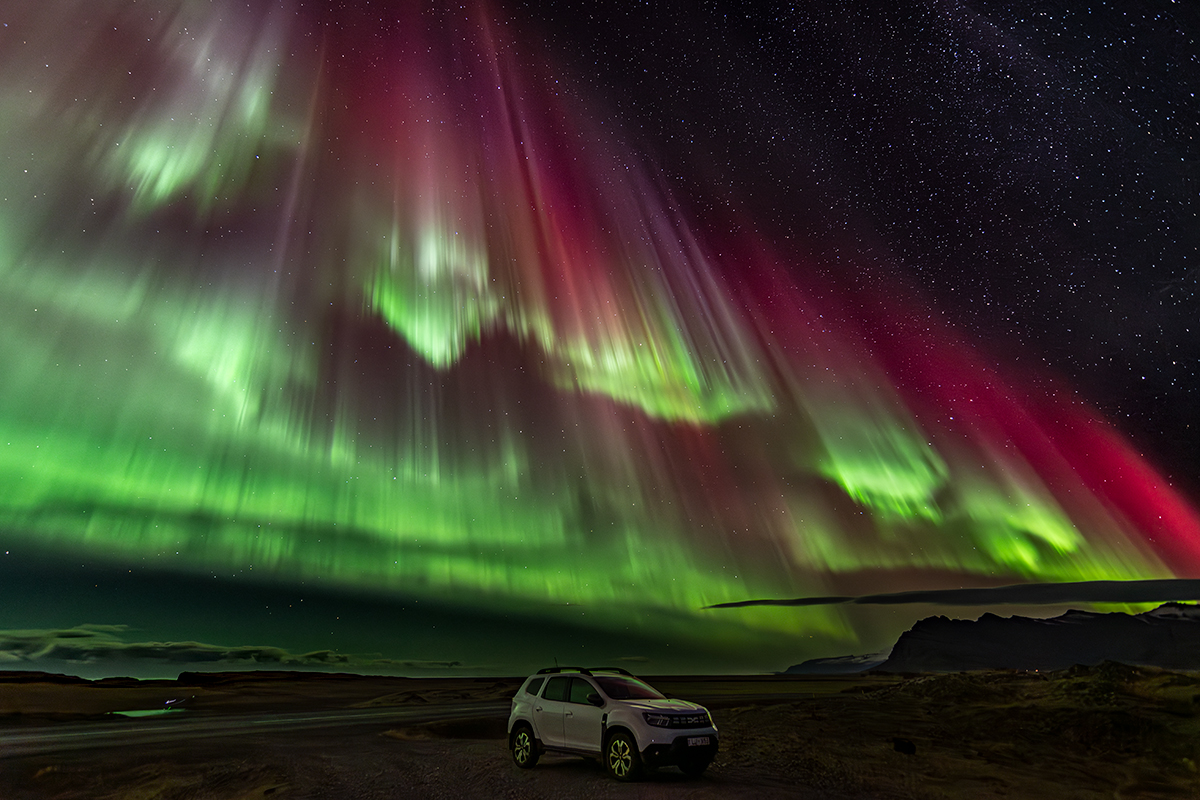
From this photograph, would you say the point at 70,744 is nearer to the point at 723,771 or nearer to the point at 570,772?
the point at 570,772

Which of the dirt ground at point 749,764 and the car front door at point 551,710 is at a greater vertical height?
the car front door at point 551,710

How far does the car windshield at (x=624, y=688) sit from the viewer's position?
48.2ft

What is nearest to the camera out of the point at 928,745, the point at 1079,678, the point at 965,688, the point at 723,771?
the point at 723,771

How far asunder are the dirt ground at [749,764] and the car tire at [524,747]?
27 centimetres

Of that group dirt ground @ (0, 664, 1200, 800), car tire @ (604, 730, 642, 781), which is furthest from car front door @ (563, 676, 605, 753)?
dirt ground @ (0, 664, 1200, 800)

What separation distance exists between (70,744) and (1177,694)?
52.9 m

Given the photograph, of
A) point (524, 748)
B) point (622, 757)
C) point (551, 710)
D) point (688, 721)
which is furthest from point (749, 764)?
point (524, 748)

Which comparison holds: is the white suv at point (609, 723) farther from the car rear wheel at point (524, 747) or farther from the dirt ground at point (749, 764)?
the dirt ground at point (749, 764)

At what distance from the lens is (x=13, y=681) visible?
5079 inches

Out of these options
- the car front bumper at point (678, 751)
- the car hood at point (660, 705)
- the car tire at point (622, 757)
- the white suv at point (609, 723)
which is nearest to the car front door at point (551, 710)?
the white suv at point (609, 723)

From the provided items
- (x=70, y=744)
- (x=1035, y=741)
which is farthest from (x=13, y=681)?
(x=1035, y=741)

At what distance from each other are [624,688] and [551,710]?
172 cm

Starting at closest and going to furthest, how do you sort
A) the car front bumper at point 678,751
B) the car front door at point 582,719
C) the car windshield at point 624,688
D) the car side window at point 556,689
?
1. the car front bumper at point 678,751
2. the car front door at point 582,719
3. the car windshield at point 624,688
4. the car side window at point 556,689

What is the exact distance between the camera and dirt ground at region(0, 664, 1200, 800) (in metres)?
14.0
